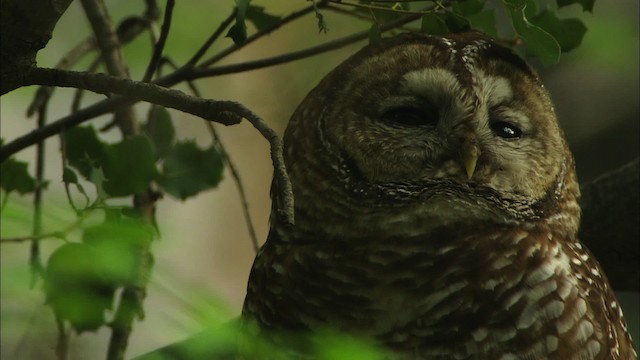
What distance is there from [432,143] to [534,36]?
0.46 meters

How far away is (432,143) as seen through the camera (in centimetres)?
233

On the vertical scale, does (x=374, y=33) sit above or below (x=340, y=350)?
below

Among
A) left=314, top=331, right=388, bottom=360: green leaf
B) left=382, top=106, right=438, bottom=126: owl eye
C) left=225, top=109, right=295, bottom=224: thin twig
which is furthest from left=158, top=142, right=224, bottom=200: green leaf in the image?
left=314, top=331, right=388, bottom=360: green leaf

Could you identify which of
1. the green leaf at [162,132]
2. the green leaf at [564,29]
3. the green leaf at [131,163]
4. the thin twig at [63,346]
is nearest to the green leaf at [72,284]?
the thin twig at [63,346]

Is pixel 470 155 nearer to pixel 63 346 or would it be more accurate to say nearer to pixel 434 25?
pixel 434 25

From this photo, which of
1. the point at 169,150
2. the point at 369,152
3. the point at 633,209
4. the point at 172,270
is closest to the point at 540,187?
the point at 369,152

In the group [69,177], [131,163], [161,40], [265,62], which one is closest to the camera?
[69,177]

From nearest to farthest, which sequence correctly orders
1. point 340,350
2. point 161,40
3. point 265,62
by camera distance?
1. point 340,350
2. point 161,40
3. point 265,62

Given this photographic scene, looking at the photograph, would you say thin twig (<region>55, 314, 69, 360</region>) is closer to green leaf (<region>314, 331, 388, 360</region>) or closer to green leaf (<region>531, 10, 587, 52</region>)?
green leaf (<region>314, 331, 388, 360</region>)

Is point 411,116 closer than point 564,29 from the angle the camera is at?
No

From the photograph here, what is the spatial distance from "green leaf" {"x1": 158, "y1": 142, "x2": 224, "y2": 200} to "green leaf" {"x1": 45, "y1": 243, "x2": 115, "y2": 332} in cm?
102

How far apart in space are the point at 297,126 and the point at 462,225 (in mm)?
485

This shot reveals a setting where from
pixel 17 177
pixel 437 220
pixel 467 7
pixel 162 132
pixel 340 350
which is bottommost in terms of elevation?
pixel 437 220

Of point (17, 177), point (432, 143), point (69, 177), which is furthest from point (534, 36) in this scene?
point (17, 177)
